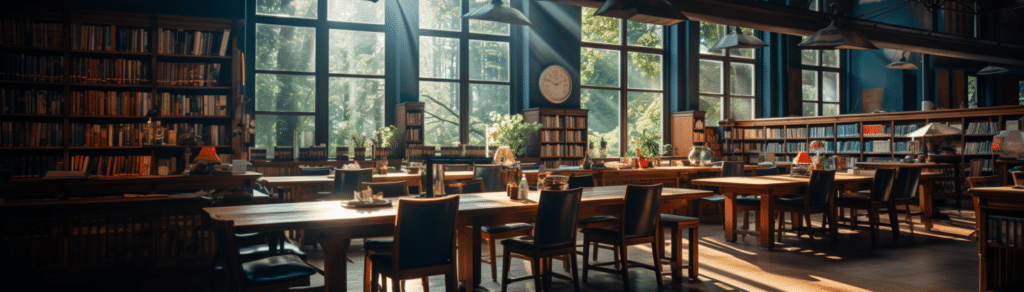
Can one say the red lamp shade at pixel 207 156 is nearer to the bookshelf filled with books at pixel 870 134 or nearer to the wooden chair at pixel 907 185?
the wooden chair at pixel 907 185

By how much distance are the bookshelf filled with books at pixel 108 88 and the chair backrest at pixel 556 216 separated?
3736mm

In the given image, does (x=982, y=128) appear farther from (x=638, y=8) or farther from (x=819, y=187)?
(x=638, y=8)

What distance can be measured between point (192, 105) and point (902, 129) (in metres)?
11.5

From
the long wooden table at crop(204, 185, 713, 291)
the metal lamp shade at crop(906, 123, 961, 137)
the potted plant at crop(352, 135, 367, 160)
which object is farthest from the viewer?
the potted plant at crop(352, 135, 367, 160)

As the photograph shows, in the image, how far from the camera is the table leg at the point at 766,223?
5.92 m

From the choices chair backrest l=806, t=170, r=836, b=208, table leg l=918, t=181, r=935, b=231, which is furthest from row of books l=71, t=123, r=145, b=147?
table leg l=918, t=181, r=935, b=231

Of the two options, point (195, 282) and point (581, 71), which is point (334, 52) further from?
point (195, 282)

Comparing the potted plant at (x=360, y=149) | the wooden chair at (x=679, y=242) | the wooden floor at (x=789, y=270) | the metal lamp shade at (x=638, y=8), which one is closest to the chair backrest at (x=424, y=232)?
the wooden floor at (x=789, y=270)

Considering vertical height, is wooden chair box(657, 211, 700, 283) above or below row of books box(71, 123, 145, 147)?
below

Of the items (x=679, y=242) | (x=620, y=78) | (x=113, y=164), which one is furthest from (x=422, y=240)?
(x=620, y=78)

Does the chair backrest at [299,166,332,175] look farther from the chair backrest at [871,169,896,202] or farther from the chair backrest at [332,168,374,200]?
the chair backrest at [871,169,896,202]

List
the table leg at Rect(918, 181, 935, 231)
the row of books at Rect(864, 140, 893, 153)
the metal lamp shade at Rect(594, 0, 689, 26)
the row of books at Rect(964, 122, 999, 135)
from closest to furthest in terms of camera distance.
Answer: the metal lamp shade at Rect(594, 0, 689, 26), the table leg at Rect(918, 181, 935, 231), the row of books at Rect(964, 122, 999, 135), the row of books at Rect(864, 140, 893, 153)

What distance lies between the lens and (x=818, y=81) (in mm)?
15375

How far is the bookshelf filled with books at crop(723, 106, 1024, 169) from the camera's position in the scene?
988 cm
